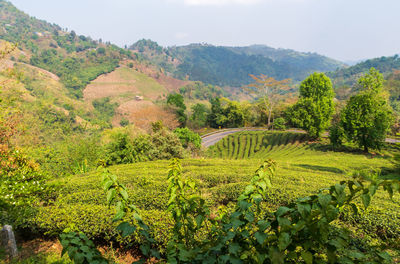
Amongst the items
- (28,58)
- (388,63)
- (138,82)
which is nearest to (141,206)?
(138,82)

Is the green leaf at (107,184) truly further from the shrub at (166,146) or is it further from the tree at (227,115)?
the tree at (227,115)

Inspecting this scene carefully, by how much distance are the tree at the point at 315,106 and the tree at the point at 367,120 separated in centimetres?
698

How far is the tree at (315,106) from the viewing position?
2964cm

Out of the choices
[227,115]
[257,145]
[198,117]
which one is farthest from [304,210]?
[227,115]

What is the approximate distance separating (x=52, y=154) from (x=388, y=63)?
22155 centimetres

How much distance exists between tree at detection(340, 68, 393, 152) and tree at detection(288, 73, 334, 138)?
6.98 m

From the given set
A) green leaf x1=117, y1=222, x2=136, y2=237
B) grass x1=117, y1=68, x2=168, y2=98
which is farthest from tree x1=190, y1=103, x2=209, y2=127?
grass x1=117, y1=68, x2=168, y2=98

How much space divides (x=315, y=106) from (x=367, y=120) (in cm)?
916

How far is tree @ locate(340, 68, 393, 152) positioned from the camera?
2034cm

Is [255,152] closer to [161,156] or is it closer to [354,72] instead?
[161,156]

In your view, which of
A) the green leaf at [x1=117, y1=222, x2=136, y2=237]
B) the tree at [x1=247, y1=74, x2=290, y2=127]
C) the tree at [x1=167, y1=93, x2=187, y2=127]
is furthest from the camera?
the tree at [x1=167, y1=93, x2=187, y2=127]

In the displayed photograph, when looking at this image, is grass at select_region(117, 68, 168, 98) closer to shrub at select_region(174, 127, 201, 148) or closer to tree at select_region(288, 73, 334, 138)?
shrub at select_region(174, 127, 201, 148)

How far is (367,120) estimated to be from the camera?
67.9 feet

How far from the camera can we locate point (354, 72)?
532ft
